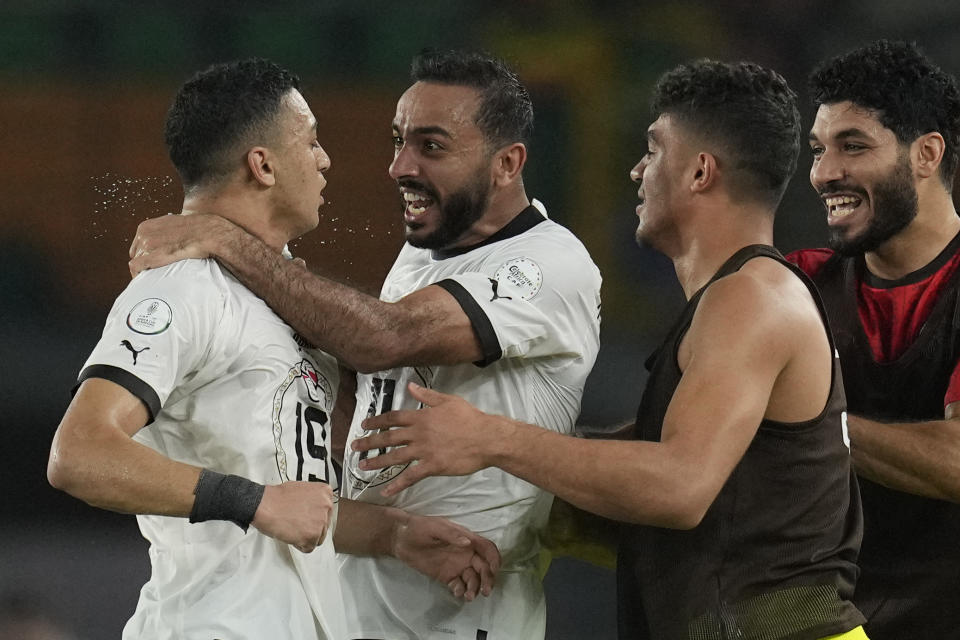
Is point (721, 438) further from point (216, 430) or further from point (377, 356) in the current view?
point (216, 430)

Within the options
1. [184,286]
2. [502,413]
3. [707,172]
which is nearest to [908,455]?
[707,172]

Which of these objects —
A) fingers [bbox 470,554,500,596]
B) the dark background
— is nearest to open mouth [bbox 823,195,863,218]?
fingers [bbox 470,554,500,596]

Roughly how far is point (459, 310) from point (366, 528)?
0.60 meters

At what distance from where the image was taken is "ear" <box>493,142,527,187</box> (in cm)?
317

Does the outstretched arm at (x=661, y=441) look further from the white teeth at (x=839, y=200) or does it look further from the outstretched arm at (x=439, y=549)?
the white teeth at (x=839, y=200)

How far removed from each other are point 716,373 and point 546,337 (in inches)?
24.0

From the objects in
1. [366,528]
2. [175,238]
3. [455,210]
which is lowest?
[366,528]

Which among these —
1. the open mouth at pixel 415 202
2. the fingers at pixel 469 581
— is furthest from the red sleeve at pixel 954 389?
the open mouth at pixel 415 202

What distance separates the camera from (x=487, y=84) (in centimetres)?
318

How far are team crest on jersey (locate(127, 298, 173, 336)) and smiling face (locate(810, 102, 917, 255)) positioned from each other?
1998 mm

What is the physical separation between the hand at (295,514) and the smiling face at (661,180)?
1.03m

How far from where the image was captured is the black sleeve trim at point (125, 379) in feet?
7.24

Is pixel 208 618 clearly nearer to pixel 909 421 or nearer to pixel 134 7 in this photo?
pixel 909 421

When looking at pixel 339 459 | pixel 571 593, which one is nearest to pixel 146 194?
pixel 571 593
